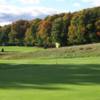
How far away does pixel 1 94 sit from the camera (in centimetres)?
1335

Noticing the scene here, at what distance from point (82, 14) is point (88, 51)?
5017 cm

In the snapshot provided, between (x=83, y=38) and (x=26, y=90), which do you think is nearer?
(x=26, y=90)

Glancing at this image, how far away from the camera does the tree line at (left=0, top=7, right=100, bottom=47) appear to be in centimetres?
8419

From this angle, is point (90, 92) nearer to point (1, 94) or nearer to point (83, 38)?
point (1, 94)

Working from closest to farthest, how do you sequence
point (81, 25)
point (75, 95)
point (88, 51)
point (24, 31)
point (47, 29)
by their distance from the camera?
point (75, 95) < point (88, 51) < point (81, 25) < point (47, 29) < point (24, 31)

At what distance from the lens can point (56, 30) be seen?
9262 centimetres

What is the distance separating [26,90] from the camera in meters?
14.1

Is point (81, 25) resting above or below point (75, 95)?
above

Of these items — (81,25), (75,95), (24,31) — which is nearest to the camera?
(75,95)

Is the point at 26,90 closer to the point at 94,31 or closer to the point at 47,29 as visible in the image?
the point at 94,31

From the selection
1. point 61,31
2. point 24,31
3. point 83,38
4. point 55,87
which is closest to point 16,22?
point 24,31

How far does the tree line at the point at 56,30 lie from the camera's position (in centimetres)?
8419

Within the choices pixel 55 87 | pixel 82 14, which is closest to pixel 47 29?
pixel 82 14

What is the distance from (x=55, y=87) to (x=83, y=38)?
69.5m
